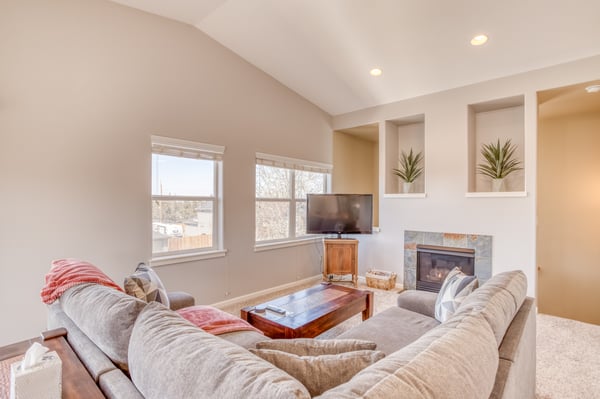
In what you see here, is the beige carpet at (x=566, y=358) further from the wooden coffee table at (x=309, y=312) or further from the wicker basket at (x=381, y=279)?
the wicker basket at (x=381, y=279)

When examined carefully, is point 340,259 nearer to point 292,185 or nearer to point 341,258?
point 341,258

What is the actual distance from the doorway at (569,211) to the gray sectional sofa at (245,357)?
4163 mm

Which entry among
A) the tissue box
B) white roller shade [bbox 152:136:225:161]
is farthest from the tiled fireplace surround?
the tissue box

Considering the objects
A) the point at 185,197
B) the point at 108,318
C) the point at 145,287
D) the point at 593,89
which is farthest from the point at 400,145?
the point at 108,318

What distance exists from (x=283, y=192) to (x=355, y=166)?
74.3 inches

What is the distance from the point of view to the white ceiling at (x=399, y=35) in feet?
9.53

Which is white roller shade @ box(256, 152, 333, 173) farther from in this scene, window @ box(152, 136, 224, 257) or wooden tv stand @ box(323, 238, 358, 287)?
wooden tv stand @ box(323, 238, 358, 287)

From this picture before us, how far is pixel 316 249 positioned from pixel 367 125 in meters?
2.33

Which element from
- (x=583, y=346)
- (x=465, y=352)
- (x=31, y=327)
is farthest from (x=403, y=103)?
(x=31, y=327)

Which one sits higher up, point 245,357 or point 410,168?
point 410,168

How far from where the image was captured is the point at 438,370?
80 centimetres

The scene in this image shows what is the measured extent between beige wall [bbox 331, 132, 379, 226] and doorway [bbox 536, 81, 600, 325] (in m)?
2.79

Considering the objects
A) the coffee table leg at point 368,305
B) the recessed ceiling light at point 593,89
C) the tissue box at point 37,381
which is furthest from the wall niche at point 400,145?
the tissue box at point 37,381

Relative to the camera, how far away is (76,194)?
281 centimetres
